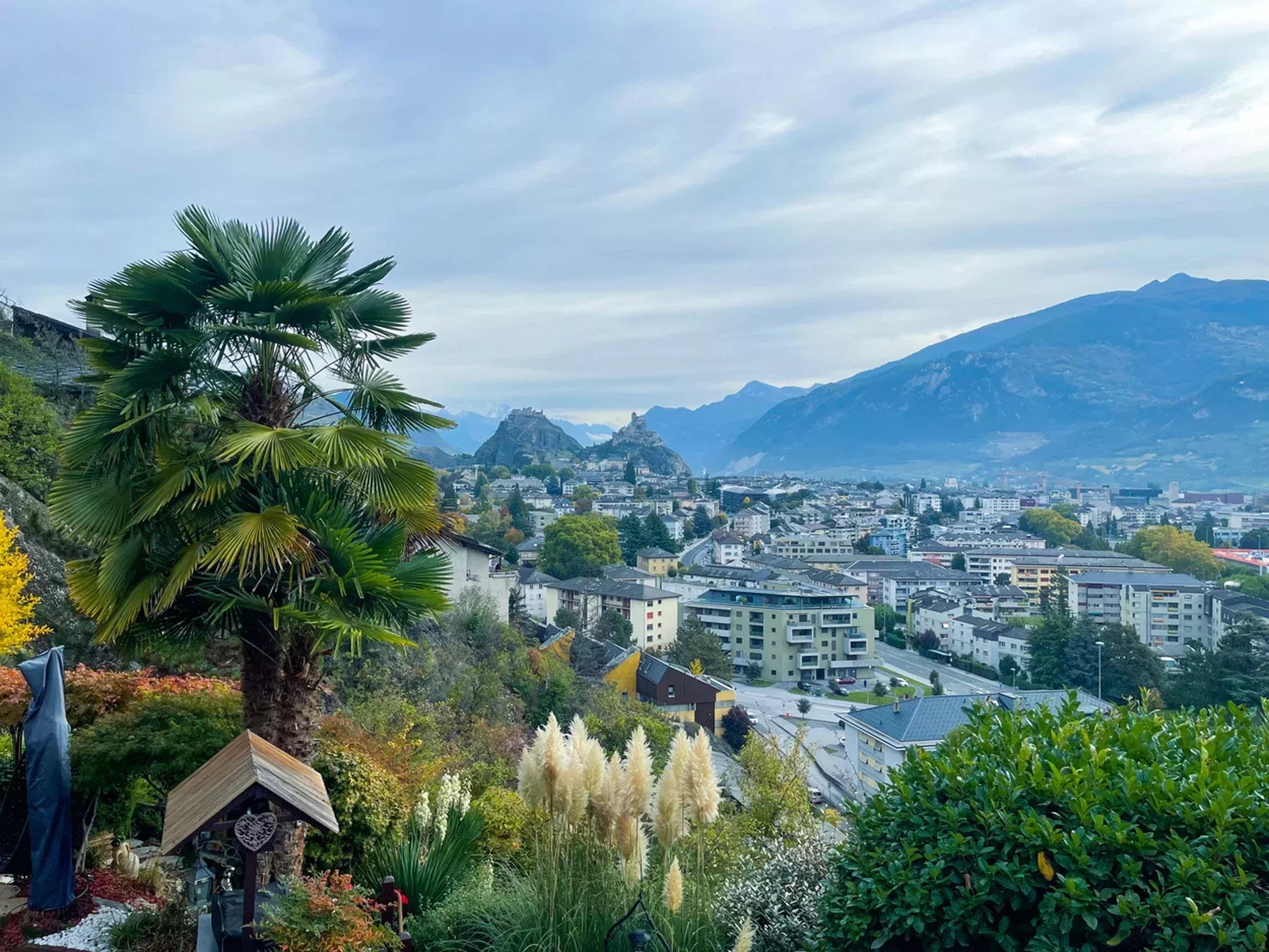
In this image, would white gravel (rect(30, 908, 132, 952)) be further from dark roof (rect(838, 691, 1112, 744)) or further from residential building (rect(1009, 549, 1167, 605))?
residential building (rect(1009, 549, 1167, 605))

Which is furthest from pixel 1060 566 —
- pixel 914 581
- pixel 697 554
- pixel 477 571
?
pixel 477 571

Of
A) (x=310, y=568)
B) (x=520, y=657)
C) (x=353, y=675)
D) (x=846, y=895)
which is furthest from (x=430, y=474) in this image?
(x=520, y=657)

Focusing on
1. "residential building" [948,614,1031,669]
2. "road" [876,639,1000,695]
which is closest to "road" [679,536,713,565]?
"road" [876,639,1000,695]

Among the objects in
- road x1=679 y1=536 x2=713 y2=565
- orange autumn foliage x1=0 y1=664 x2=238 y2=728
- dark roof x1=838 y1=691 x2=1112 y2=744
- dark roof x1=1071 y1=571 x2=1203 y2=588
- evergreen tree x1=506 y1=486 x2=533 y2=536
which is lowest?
road x1=679 y1=536 x2=713 y2=565

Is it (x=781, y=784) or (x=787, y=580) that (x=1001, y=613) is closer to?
(x=787, y=580)

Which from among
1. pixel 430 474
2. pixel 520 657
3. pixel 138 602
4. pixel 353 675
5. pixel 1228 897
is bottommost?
pixel 520 657

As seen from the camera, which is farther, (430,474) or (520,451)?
(520,451)

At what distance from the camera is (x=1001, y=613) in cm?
6825

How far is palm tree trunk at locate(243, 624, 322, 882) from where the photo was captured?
5.74 meters

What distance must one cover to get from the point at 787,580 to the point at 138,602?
202 ft

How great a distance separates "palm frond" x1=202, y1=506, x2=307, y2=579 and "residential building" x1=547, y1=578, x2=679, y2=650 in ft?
143

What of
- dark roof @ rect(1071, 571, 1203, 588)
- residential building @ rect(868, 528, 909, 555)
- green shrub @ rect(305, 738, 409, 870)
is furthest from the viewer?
residential building @ rect(868, 528, 909, 555)

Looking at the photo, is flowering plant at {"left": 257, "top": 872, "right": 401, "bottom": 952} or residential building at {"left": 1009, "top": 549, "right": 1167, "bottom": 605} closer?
flowering plant at {"left": 257, "top": 872, "right": 401, "bottom": 952}

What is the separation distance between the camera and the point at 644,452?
616 ft
